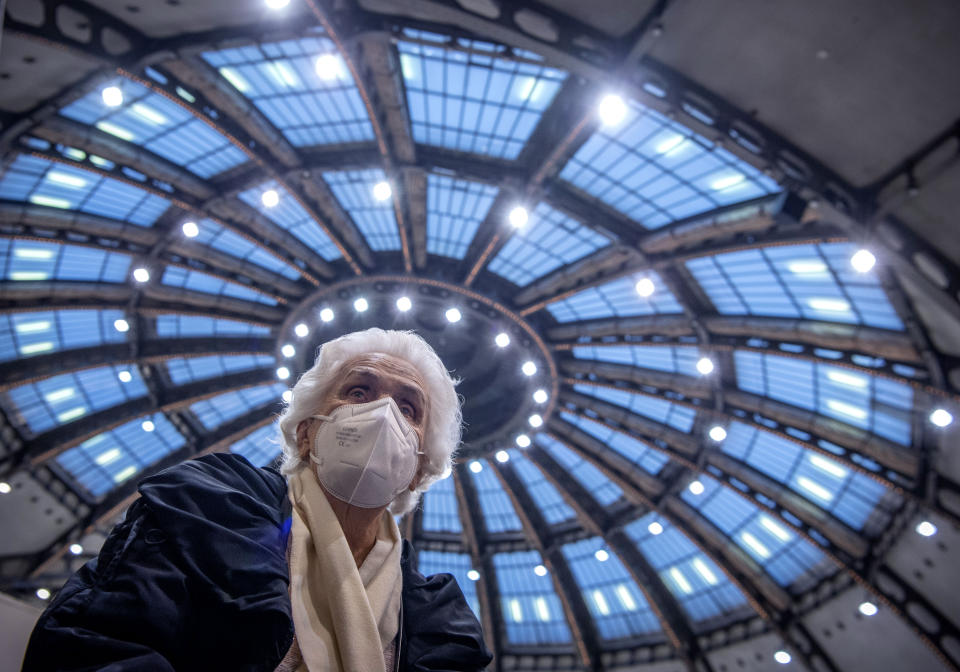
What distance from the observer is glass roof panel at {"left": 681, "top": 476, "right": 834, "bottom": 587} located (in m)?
24.6

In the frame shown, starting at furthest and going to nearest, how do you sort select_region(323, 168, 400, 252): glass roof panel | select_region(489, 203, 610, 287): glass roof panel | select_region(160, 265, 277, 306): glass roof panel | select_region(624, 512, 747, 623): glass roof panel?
select_region(624, 512, 747, 623): glass roof panel, select_region(160, 265, 277, 306): glass roof panel, select_region(489, 203, 610, 287): glass roof panel, select_region(323, 168, 400, 252): glass roof panel

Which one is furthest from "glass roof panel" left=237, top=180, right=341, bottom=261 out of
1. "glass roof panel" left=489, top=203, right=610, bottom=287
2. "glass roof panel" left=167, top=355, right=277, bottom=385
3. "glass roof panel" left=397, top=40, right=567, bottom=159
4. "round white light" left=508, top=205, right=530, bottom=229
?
"round white light" left=508, top=205, right=530, bottom=229

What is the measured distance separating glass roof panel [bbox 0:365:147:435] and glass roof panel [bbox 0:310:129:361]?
4.59 feet

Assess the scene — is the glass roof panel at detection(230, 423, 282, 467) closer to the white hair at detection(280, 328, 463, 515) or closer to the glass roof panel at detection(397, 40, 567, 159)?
the glass roof panel at detection(397, 40, 567, 159)

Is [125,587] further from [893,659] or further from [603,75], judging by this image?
[893,659]

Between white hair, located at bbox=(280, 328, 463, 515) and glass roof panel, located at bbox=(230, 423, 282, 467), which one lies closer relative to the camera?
white hair, located at bbox=(280, 328, 463, 515)

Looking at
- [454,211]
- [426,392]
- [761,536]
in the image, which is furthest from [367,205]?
[761,536]

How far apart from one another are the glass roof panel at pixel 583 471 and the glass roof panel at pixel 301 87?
15873 millimetres

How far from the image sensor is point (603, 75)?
12281 millimetres


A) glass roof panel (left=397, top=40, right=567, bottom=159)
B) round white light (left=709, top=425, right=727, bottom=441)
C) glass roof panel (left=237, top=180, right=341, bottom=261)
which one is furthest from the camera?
round white light (left=709, top=425, right=727, bottom=441)

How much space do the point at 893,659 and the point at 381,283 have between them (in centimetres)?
2396

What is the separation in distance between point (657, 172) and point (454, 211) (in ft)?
23.6

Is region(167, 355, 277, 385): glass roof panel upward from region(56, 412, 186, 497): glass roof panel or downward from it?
upward

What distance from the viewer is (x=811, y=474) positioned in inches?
883
